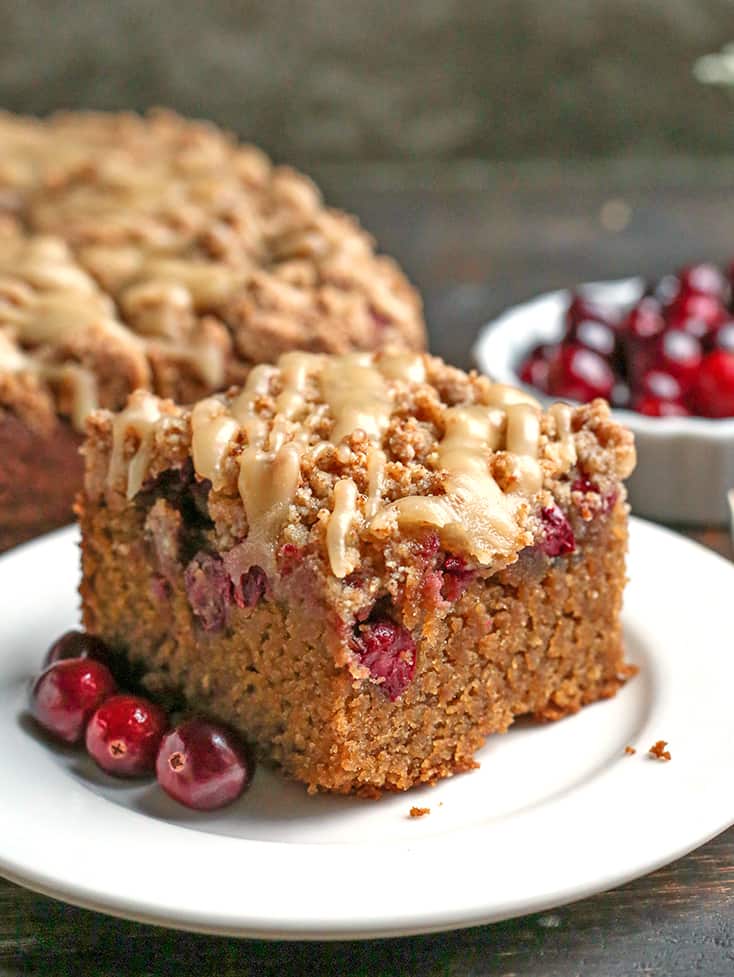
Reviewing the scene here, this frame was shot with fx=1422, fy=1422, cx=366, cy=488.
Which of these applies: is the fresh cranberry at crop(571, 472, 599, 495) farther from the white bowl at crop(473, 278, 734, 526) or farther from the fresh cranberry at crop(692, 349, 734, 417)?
the fresh cranberry at crop(692, 349, 734, 417)

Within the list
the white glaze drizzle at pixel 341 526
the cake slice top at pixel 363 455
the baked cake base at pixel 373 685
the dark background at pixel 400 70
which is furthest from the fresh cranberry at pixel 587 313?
the dark background at pixel 400 70

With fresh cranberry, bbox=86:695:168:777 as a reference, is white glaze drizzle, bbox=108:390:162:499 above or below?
above

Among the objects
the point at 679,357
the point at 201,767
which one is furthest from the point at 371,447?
the point at 679,357

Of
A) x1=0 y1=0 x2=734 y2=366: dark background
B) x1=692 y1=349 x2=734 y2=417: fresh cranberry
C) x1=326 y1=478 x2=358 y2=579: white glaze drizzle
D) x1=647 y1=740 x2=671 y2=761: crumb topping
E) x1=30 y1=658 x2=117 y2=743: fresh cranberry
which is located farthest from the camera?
x1=0 y1=0 x2=734 y2=366: dark background

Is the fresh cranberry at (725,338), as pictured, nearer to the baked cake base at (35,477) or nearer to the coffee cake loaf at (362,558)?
the coffee cake loaf at (362,558)

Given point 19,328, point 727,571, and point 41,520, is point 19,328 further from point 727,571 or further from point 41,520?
point 727,571

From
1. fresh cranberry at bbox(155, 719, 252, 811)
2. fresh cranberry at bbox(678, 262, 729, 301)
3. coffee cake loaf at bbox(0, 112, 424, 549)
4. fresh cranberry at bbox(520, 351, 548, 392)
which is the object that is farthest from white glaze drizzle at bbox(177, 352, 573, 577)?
fresh cranberry at bbox(678, 262, 729, 301)

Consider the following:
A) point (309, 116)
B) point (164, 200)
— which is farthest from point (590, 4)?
point (164, 200)
